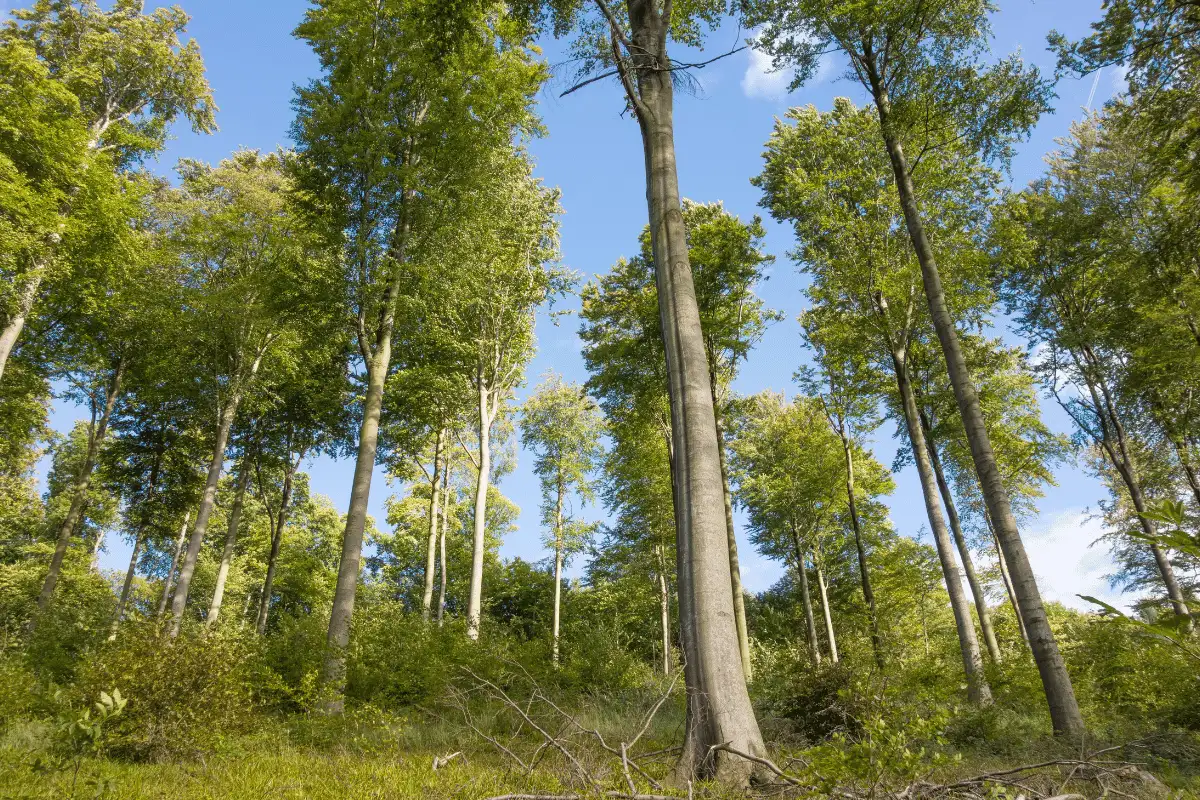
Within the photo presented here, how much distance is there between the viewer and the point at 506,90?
481 inches

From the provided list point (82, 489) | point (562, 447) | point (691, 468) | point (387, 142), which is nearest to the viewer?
point (691, 468)

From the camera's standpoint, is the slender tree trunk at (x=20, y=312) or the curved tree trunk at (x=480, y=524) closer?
the slender tree trunk at (x=20, y=312)

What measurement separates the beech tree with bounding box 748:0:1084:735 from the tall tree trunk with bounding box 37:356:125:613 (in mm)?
19147

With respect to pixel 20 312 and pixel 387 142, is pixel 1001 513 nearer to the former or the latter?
pixel 387 142

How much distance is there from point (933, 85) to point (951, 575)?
8593 millimetres

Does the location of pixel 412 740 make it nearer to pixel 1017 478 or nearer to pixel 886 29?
pixel 886 29

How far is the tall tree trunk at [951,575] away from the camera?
10000 millimetres

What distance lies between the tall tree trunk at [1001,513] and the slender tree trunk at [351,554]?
9.04 meters

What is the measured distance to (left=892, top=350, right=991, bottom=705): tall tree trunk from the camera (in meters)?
10.0

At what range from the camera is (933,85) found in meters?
9.63

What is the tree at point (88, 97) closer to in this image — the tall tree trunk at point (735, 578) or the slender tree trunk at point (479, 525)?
the slender tree trunk at point (479, 525)

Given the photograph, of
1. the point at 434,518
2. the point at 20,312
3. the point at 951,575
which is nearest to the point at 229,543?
Result: the point at 434,518

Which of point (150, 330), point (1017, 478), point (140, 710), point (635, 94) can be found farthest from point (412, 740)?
point (1017, 478)

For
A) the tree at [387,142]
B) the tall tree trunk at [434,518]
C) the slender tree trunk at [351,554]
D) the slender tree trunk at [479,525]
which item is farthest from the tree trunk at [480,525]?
the tree at [387,142]
